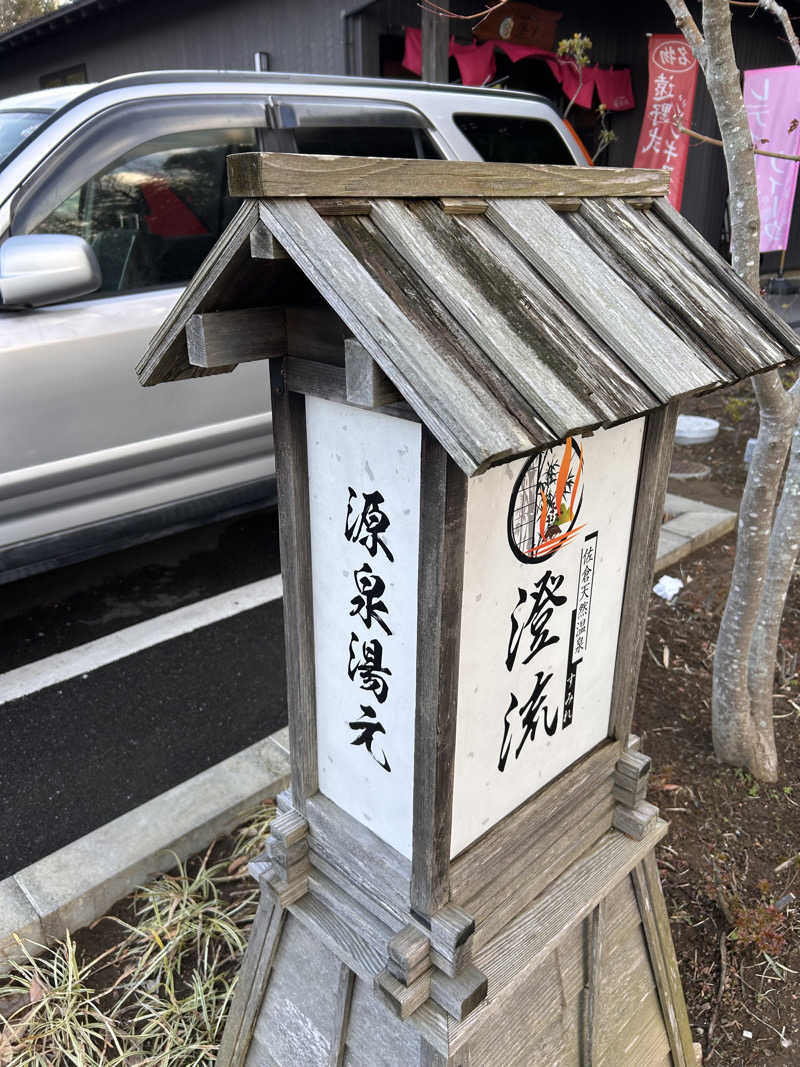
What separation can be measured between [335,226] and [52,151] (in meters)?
2.47

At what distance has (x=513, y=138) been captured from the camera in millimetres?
4242

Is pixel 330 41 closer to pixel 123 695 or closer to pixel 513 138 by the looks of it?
pixel 513 138

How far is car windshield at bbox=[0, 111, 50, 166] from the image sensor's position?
3.19 meters

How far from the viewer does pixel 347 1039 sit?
1.47m

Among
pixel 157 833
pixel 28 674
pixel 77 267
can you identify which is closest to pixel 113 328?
pixel 77 267

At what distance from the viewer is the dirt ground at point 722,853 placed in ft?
6.55

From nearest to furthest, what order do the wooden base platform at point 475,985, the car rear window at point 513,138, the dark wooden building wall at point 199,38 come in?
the wooden base platform at point 475,985, the car rear window at point 513,138, the dark wooden building wall at point 199,38

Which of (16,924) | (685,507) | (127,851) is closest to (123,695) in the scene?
(127,851)

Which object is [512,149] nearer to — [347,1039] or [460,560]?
[460,560]

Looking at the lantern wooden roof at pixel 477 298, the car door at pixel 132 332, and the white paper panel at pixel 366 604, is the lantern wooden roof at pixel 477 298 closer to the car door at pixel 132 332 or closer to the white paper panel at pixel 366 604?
the white paper panel at pixel 366 604

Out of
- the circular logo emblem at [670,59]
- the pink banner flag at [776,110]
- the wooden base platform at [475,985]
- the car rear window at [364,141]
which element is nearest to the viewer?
the wooden base platform at [475,985]

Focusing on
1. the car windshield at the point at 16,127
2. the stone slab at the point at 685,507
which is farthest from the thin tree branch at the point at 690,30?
the stone slab at the point at 685,507

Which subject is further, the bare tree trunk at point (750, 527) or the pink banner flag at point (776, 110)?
the pink banner flag at point (776, 110)

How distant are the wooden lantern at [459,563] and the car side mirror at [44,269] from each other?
178cm
